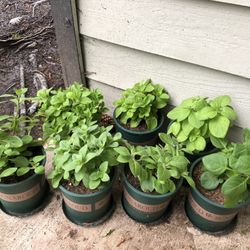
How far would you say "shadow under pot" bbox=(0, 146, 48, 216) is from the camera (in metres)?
1.25

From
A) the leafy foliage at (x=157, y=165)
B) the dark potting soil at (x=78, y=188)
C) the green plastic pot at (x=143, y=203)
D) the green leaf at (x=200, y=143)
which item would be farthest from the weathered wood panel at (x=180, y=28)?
the dark potting soil at (x=78, y=188)

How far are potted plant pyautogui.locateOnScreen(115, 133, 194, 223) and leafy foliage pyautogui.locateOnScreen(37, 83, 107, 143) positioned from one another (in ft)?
0.93

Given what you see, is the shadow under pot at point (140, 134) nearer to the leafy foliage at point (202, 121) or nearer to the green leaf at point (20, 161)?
the leafy foliage at point (202, 121)

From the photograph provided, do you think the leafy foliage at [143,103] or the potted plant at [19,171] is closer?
the potted plant at [19,171]

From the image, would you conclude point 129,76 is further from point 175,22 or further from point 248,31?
point 248,31

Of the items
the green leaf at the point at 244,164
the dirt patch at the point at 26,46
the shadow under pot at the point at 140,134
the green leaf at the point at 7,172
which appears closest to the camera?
the green leaf at the point at 244,164

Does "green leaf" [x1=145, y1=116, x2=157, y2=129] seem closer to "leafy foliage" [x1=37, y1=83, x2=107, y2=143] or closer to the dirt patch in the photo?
"leafy foliage" [x1=37, y1=83, x2=107, y2=143]

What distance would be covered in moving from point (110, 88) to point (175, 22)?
56 cm

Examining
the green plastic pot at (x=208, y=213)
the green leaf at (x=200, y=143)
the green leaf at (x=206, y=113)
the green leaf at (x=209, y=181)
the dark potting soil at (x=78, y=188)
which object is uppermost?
the green leaf at (x=206, y=113)

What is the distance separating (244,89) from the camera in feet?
4.25

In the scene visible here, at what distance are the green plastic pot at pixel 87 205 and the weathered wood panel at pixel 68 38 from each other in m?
0.62

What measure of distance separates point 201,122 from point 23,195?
770 millimetres

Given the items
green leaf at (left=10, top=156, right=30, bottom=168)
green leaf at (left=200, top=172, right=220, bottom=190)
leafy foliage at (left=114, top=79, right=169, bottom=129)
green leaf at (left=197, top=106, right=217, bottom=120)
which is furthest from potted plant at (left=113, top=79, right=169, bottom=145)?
green leaf at (left=10, top=156, right=30, bottom=168)

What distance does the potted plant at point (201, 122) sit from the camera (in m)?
1.23
